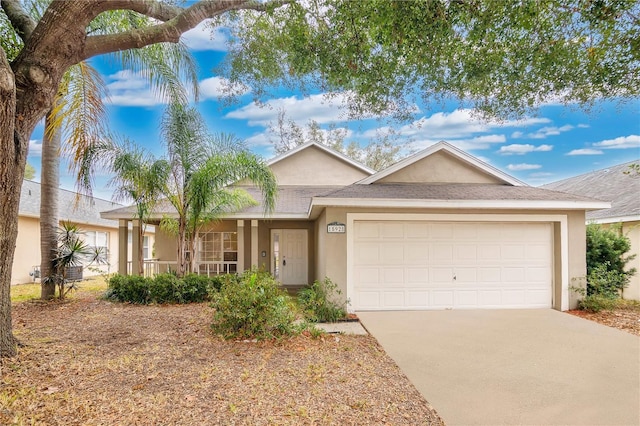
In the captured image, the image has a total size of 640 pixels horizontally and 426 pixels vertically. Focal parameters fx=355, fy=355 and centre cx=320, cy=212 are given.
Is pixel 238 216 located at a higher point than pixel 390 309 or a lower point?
higher

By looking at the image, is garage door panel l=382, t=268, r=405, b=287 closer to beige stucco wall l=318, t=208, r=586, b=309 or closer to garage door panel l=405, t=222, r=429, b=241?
garage door panel l=405, t=222, r=429, b=241

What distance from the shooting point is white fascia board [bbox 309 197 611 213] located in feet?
27.2

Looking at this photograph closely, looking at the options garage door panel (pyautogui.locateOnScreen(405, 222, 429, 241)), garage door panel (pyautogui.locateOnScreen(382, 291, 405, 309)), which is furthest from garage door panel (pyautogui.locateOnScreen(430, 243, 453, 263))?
garage door panel (pyautogui.locateOnScreen(382, 291, 405, 309))

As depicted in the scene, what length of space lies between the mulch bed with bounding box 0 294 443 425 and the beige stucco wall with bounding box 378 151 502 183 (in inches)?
220

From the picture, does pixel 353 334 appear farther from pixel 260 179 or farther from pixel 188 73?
pixel 188 73

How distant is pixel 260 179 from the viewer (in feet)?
30.0

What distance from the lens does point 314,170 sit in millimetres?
15227

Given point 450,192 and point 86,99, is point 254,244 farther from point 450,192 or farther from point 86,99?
point 450,192

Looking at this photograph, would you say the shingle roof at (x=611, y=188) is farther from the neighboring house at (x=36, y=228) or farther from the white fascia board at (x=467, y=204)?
the neighboring house at (x=36, y=228)

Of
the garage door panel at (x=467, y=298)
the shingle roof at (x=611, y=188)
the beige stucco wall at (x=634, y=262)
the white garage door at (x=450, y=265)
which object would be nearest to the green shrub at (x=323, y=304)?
the white garage door at (x=450, y=265)

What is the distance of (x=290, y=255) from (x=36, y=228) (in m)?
11.0

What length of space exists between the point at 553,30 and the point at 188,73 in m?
7.70

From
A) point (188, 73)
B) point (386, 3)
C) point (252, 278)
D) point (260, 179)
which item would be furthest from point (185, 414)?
point (188, 73)

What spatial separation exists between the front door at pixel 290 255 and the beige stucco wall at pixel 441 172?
4.62m
